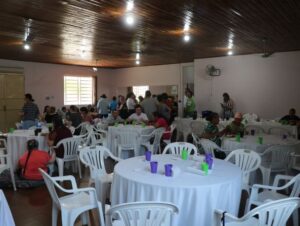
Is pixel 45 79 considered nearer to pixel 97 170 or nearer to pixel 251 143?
pixel 97 170

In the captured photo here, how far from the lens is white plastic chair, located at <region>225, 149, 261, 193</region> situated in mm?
3551

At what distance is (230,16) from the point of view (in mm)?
Answer: 4512

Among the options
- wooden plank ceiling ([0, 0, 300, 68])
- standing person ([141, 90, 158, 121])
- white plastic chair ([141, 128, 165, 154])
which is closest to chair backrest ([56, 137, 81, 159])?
white plastic chair ([141, 128, 165, 154])

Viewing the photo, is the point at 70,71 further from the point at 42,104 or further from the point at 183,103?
the point at 183,103

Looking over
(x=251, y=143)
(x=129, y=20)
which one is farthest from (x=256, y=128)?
(x=129, y=20)

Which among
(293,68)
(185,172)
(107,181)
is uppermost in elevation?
(293,68)

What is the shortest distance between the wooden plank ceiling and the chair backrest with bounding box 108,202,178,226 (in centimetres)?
276

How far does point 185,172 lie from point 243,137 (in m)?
2.55

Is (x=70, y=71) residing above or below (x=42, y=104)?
above

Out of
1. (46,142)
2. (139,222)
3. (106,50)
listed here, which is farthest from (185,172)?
(106,50)

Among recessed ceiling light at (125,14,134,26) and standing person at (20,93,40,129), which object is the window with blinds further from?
recessed ceiling light at (125,14,134,26)

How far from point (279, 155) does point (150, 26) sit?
2.99 meters

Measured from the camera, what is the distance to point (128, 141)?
5.81 metres

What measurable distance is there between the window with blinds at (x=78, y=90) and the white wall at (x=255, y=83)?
5.19m
